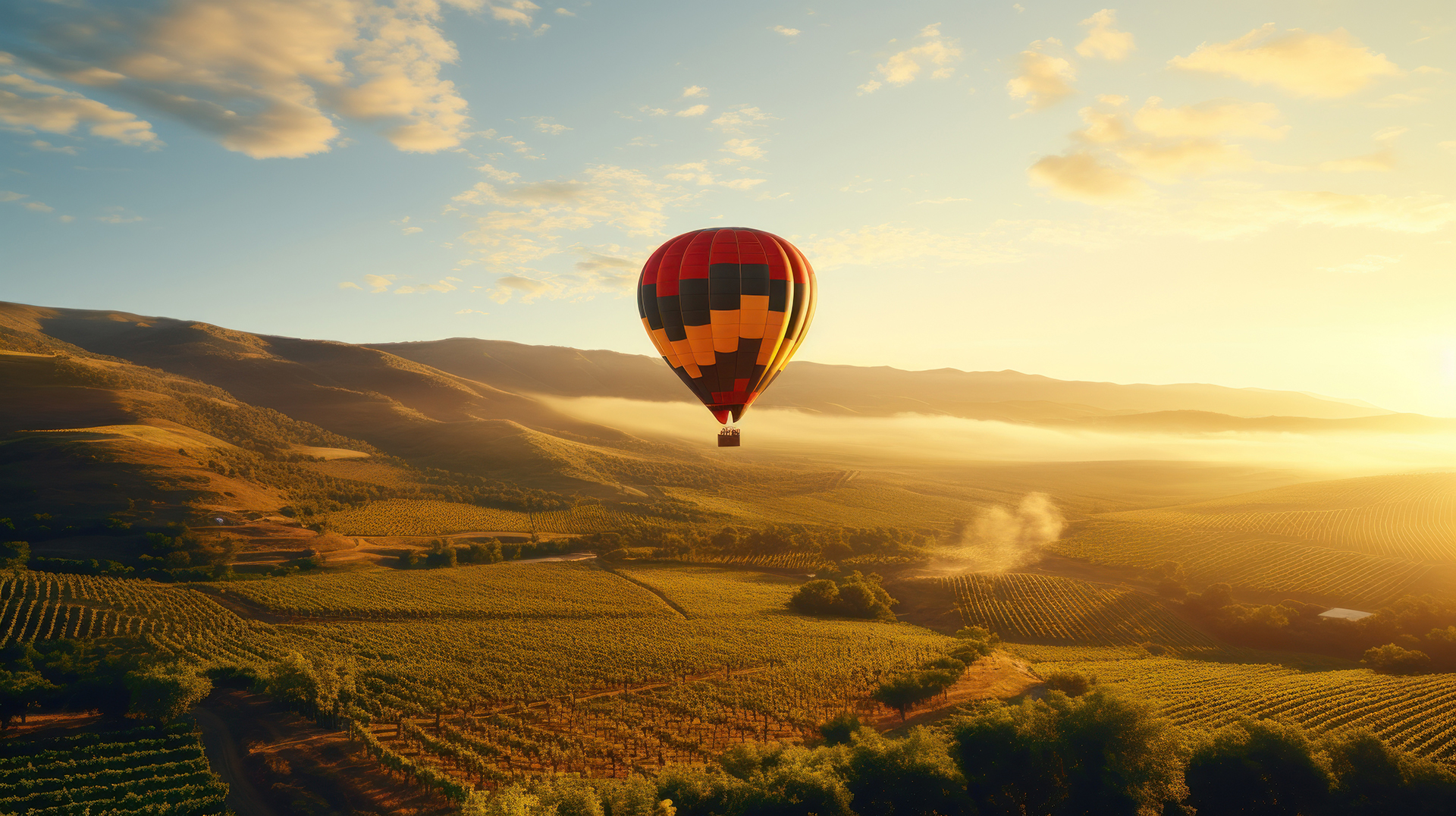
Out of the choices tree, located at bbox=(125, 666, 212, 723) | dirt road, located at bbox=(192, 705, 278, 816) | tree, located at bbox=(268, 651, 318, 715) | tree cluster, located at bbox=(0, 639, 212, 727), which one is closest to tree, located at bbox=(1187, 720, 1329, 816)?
dirt road, located at bbox=(192, 705, 278, 816)

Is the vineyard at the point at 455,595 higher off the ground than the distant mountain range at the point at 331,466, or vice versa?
the distant mountain range at the point at 331,466

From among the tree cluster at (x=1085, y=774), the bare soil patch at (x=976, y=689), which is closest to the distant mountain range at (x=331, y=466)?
the bare soil patch at (x=976, y=689)

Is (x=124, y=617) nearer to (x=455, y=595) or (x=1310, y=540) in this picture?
(x=455, y=595)

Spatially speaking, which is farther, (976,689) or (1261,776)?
(976,689)

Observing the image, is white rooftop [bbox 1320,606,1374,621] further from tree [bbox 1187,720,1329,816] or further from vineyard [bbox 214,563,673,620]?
vineyard [bbox 214,563,673,620]

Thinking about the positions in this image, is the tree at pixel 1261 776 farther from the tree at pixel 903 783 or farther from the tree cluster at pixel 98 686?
the tree cluster at pixel 98 686

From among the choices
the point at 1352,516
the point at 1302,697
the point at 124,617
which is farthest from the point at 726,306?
the point at 1352,516

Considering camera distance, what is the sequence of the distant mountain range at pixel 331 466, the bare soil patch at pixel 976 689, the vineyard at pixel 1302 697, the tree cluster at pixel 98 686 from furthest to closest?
the distant mountain range at pixel 331 466, the bare soil patch at pixel 976 689, the vineyard at pixel 1302 697, the tree cluster at pixel 98 686
